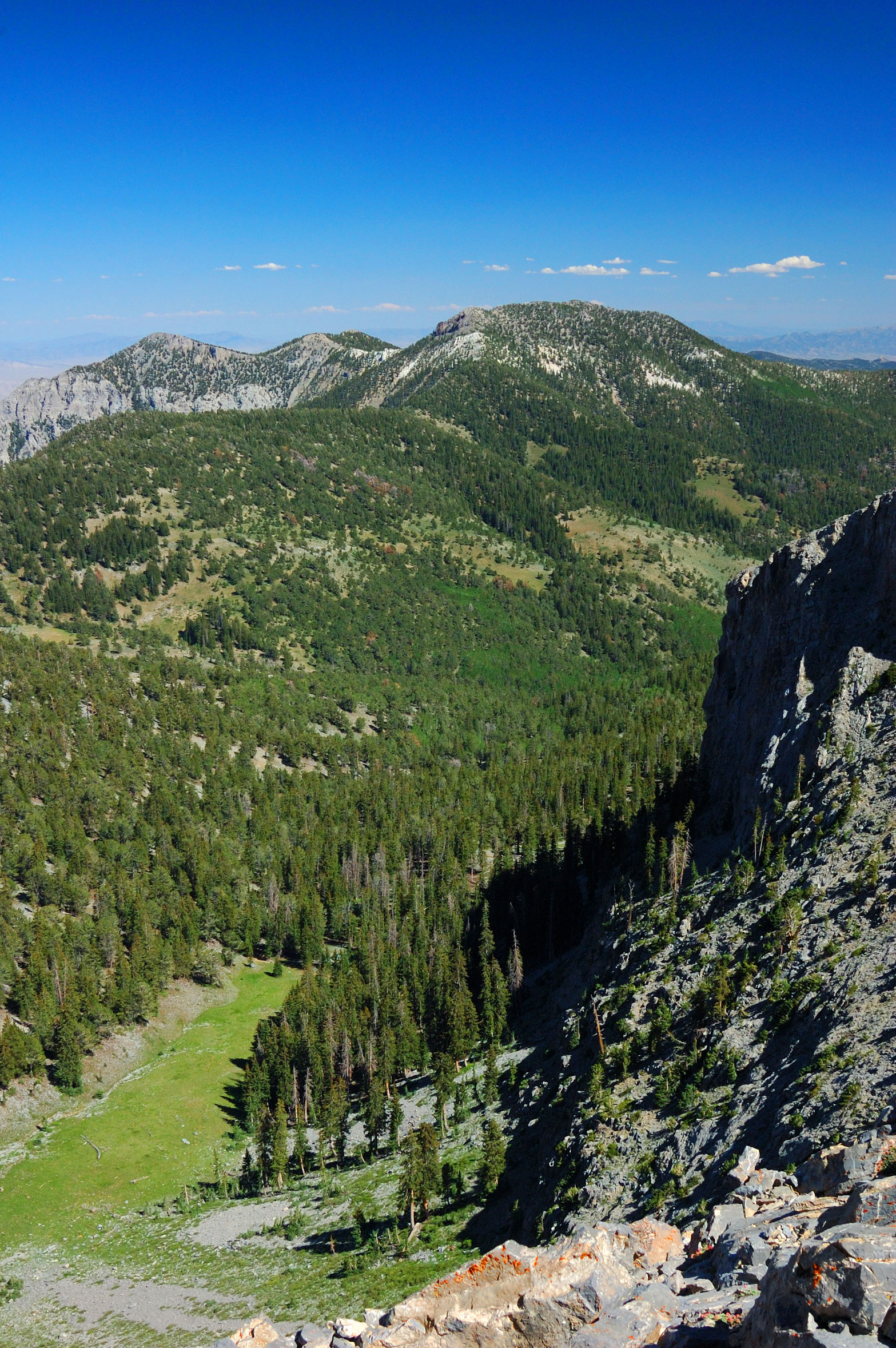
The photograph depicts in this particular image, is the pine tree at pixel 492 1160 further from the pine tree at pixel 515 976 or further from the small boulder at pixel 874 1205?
the small boulder at pixel 874 1205

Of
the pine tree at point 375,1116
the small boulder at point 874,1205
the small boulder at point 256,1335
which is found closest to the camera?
the small boulder at point 874,1205

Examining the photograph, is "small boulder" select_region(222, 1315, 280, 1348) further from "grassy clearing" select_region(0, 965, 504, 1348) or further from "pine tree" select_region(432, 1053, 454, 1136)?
"pine tree" select_region(432, 1053, 454, 1136)

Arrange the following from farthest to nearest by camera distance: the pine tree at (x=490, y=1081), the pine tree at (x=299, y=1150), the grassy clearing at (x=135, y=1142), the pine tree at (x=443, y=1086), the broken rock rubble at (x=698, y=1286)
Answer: the pine tree at (x=299, y=1150), the grassy clearing at (x=135, y=1142), the pine tree at (x=443, y=1086), the pine tree at (x=490, y=1081), the broken rock rubble at (x=698, y=1286)

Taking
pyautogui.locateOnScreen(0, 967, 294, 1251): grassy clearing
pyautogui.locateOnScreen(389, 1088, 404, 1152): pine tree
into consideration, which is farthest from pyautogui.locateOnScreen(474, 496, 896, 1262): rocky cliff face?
pyautogui.locateOnScreen(0, 967, 294, 1251): grassy clearing

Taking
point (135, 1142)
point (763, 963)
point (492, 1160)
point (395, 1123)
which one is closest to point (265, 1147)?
point (395, 1123)

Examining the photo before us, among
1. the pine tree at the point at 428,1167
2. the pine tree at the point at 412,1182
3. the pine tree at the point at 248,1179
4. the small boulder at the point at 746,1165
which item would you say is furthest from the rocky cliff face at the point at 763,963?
the pine tree at the point at 248,1179

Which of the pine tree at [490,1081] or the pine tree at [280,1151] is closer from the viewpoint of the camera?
the pine tree at [490,1081]

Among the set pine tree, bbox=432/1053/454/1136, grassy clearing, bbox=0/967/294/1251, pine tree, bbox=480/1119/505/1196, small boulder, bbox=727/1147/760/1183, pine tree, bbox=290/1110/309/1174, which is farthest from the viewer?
pine tree, bbox=290/1110/309/1174
